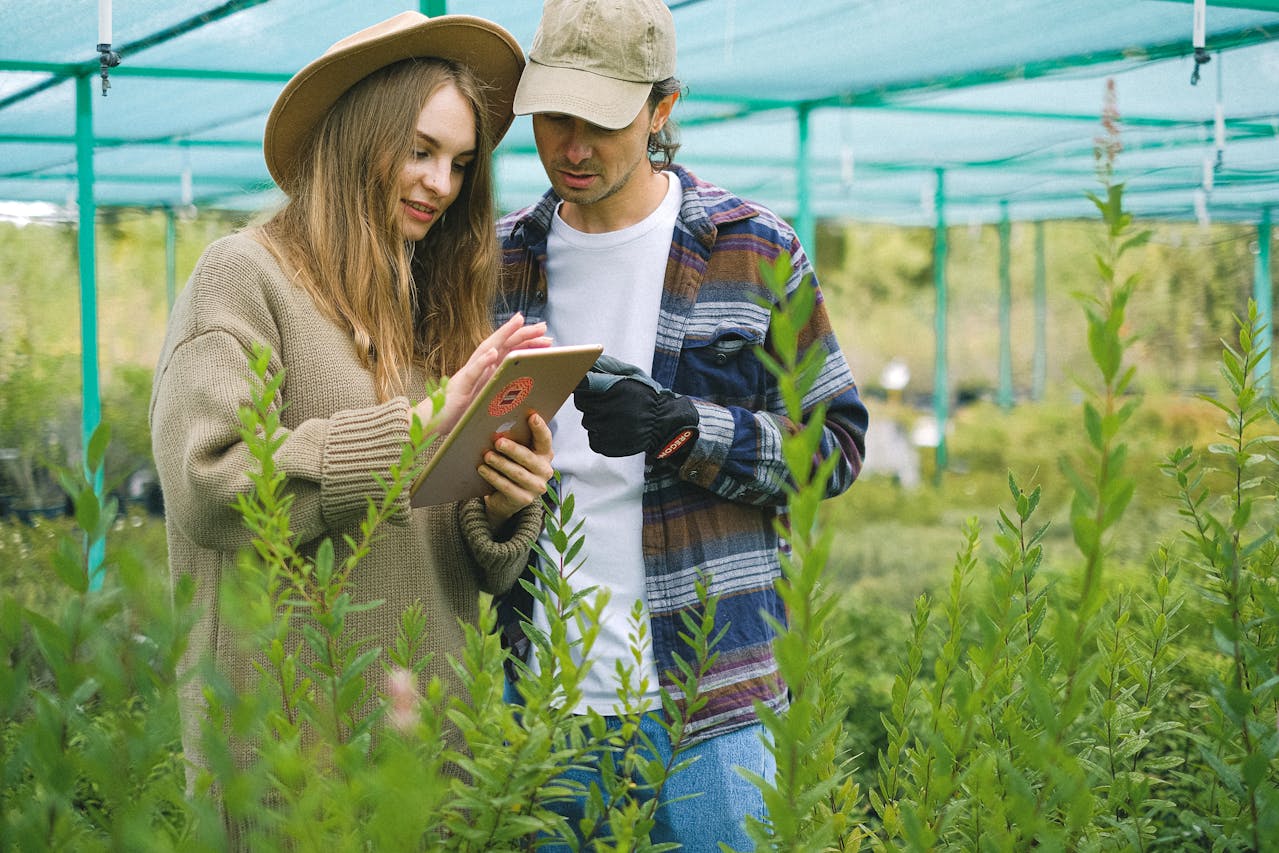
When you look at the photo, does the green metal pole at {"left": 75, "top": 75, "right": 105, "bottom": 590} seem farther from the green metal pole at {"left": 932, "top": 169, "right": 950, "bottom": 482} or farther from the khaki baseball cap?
the green metal pole at {"left": 932, "top": 169, "right": 950, "bottom": 482}

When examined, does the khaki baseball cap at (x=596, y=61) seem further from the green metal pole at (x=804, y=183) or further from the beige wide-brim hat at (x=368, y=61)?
the green metal pole at (x=804, y=183)

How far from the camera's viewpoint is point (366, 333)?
1.94 meters

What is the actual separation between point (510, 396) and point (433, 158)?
20.2 inches

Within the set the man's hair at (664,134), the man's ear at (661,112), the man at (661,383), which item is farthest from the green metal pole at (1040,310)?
the man at (661,383)

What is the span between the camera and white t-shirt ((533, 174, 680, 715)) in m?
2.11

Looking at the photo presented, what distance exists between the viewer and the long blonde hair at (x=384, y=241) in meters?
1.95

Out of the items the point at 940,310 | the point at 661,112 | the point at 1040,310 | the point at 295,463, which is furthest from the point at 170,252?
the point at 1040,310

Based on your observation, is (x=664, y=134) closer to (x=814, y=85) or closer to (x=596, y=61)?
(x=596, y=61)

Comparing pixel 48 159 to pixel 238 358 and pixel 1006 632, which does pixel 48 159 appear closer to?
pixel 238 358

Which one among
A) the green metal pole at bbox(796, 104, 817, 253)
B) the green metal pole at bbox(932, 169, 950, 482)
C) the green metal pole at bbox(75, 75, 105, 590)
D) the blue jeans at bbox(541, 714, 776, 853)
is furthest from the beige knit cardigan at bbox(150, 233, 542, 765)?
the green metal pole at bbox(932, 169, 950, 482)

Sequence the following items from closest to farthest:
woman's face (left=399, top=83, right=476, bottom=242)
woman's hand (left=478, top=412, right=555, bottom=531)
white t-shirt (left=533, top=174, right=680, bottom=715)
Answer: woman's hand (left=478, top=412, right=555, bottom=531)
woman's face (left=399, top=83, right=476, bottom=242)
white t-shirt (left=533, top=174, right=680, bottom=715)

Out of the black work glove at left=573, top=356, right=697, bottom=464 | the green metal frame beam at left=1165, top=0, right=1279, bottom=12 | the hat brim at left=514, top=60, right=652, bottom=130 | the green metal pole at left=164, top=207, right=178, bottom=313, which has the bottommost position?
the black work glove at left=573, top=356, right=697, bottom=464

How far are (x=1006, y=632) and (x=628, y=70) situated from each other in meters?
1.32

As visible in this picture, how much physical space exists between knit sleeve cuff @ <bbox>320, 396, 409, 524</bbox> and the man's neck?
671 millimetres
